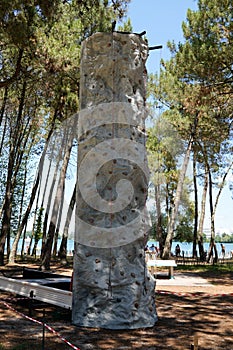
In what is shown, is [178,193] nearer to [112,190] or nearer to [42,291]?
[42,291]

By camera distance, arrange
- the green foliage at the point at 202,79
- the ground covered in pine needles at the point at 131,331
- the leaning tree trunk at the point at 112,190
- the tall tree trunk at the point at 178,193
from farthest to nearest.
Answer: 1. the tall tree trunk at the point at 178,193
2. the green foliage at the point at 202,79
3. the leaning tree trunk at the point at 112,190
4. the ground covered in pine needles at the point at 131,331

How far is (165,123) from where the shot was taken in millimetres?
17031

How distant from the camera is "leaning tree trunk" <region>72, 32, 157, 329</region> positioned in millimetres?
5125

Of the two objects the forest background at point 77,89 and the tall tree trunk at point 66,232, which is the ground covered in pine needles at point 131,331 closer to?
the forest background at point 77,89

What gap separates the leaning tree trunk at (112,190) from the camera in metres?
5.12

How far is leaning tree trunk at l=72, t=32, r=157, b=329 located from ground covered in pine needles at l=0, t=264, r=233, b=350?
0.33 m

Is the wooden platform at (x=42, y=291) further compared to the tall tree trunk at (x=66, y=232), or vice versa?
the tall tree trunk at (x=66, y=232)

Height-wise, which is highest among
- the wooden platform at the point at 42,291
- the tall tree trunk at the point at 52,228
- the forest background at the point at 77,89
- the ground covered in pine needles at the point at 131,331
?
the forest background at the point at 77,89

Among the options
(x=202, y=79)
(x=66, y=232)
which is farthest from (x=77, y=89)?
(x=66, y=232)

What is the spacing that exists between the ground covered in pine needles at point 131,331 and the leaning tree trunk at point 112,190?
1.07 feet

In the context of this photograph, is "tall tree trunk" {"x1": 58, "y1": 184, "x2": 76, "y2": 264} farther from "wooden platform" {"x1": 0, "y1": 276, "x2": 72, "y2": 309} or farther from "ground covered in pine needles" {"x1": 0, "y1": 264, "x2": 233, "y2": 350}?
"ground covered in pine needles" {"x1": 0, "y1": 264, "x2": 233, "y2": 350}

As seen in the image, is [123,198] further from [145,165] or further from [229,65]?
[229,65]

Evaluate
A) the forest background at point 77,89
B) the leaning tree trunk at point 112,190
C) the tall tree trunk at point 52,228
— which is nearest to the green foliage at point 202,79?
the forest background at point 77,89

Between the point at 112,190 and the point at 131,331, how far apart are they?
1.78 m
